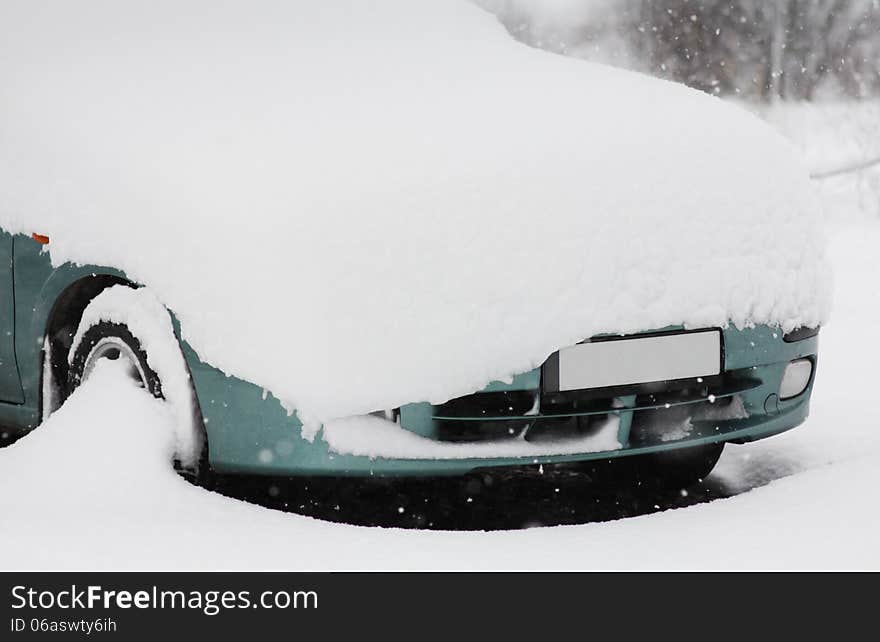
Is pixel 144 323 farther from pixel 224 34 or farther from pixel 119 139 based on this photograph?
pixel 224 34

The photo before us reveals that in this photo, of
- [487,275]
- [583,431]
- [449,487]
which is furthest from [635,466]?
[487,275]

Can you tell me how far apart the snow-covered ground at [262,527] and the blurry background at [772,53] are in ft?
24.1

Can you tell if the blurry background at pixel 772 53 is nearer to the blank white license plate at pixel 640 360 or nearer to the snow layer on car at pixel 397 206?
the snow layer on car at pixel 397 206

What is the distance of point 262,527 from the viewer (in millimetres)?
2811

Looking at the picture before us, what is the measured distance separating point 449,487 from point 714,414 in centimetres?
89

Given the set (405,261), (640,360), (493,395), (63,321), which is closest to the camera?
(405,261)

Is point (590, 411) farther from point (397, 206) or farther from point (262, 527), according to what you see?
point (262, 527)

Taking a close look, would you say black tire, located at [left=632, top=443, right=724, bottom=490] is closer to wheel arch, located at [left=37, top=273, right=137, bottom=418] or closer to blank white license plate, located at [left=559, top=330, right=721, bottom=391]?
blank white license plate, located at [left=559, top=330, right=721, bottom=391]

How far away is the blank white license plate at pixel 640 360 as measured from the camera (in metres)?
2.93

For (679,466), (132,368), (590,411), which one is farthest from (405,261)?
(679,466)

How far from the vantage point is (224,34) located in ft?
12.8

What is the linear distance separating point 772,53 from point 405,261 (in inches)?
330

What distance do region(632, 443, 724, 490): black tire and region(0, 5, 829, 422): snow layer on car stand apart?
68 centimetres

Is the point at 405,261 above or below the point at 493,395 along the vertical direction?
above
